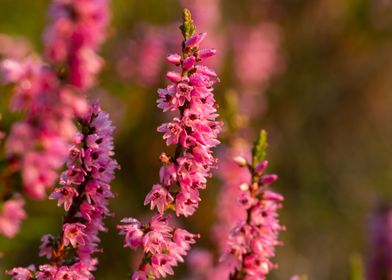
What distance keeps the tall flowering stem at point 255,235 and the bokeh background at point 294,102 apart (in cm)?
508

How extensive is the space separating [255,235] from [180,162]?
1.65ft

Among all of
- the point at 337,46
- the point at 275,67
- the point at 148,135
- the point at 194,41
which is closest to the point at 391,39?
the point at 337,46

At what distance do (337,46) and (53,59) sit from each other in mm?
8911

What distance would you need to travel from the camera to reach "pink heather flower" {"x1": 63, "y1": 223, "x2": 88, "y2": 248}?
2.33 m

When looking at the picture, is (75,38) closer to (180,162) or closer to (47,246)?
(180,162)

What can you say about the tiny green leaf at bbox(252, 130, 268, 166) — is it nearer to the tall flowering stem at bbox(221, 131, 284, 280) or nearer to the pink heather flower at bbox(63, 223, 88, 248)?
the tall flowering stem at bbox(221, 131, 284, 280)

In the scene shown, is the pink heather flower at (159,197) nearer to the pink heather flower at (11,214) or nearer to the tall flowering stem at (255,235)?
the tall flowering stem at (255,235)

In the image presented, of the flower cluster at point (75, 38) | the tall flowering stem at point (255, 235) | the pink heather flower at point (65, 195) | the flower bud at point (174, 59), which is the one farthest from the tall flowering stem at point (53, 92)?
the tall flowering stem at point (255, 235)

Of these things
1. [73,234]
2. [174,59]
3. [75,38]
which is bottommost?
[73,234]

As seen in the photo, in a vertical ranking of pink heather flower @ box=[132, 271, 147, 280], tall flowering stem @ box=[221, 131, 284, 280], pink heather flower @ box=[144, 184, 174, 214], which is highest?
tall flowering stem @ box=[221, 131, 284, 280]

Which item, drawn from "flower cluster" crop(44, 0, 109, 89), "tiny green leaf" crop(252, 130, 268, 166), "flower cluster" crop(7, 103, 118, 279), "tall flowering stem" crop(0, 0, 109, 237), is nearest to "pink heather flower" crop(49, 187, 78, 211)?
"flower cluster" crop(7, 103, 118, 279)

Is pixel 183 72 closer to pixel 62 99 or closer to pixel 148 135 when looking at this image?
pixel 62 99

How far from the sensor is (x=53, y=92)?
2088 millimetres

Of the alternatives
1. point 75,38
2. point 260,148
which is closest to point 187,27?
point 75,38
